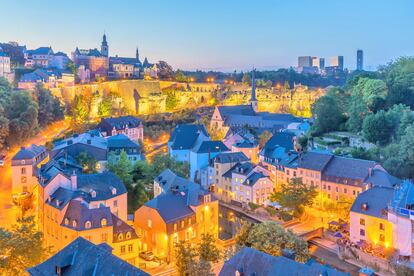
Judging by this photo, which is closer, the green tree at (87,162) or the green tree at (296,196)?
the green tree at (296,196)

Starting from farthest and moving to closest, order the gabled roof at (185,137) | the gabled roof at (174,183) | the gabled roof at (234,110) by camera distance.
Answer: the gabled roof at (234,110) → the gabled roof at (185,137) → the gabled roof at (174,183)

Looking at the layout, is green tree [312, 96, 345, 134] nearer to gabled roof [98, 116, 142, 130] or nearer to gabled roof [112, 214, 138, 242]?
gabled roof [98, 116, 142, 130]

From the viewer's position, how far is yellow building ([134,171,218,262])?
84.7 ft

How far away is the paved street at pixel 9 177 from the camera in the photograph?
29.2 metres

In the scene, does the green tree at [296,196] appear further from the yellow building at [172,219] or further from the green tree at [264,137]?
the green tree at [264,137]

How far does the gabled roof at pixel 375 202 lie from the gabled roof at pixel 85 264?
17465mm

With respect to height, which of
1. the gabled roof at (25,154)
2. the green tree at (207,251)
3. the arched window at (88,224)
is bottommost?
the green tree at (207,251)

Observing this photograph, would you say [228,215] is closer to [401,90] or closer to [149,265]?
[149,265]

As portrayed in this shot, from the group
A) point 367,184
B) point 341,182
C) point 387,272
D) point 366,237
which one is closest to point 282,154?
point 341,182

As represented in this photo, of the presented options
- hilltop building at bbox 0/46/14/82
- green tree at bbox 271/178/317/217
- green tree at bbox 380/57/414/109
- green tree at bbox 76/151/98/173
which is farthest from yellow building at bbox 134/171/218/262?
hilltop building at bbox 0/46/14/82

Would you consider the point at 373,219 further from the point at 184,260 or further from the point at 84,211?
the point at 84,211

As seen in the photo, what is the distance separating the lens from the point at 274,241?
74.4ft

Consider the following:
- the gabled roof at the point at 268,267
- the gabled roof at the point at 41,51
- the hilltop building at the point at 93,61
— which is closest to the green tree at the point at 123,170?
the gabled roof at the point at 268,267

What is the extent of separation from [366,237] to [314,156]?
10.4m
